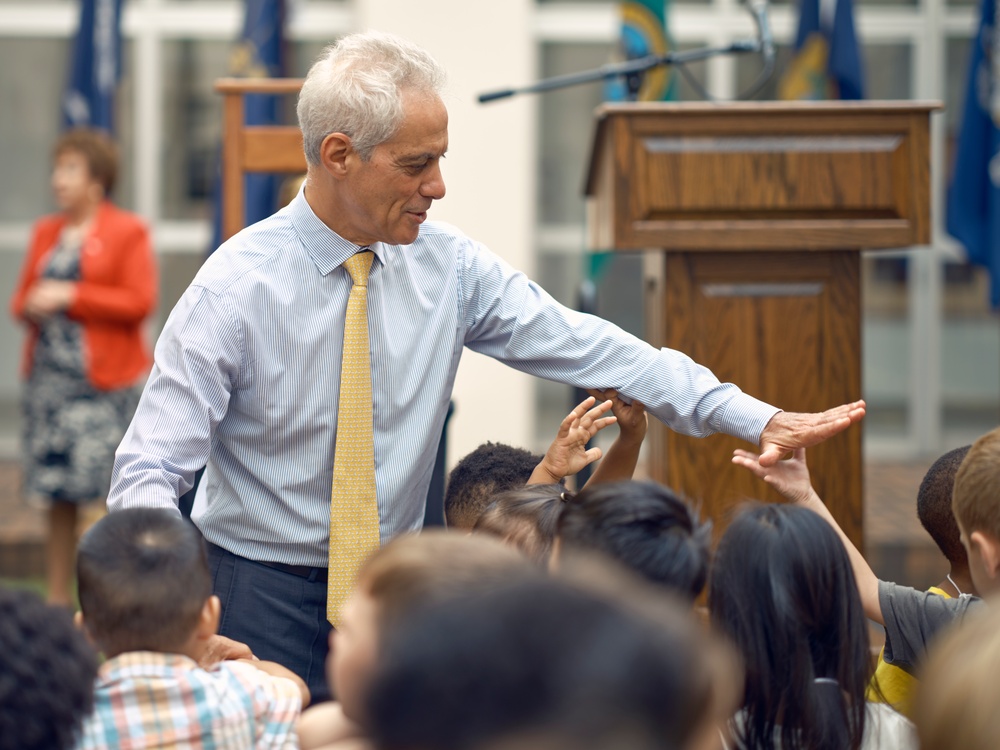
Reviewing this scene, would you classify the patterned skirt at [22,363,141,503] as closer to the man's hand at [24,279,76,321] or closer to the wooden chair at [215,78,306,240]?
the man's hand at [24,279,76,321]

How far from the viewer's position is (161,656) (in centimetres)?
160

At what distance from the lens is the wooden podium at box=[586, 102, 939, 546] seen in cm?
265

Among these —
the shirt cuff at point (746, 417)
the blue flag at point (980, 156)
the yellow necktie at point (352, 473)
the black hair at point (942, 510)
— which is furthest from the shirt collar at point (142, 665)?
the blue flag at point (980, 156)

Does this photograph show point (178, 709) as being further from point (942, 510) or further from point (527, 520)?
point (942, 510)

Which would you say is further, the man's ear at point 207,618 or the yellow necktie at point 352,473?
the yellow necktie at point 352,473

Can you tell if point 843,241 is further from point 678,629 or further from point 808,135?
point 678,629

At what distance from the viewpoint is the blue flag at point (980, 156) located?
5523 millimetres

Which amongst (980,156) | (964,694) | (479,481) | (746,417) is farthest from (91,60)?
(964,694)

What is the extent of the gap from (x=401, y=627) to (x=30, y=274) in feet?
13.8

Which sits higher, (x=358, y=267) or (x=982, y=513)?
(x=358, y=267)

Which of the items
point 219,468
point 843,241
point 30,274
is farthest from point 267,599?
point 30,274

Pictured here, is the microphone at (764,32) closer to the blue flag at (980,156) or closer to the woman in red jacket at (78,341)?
the woman in red jacket at (78,341)

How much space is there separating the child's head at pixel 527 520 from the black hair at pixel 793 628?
0.40 m

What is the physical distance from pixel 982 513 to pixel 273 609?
116cm
